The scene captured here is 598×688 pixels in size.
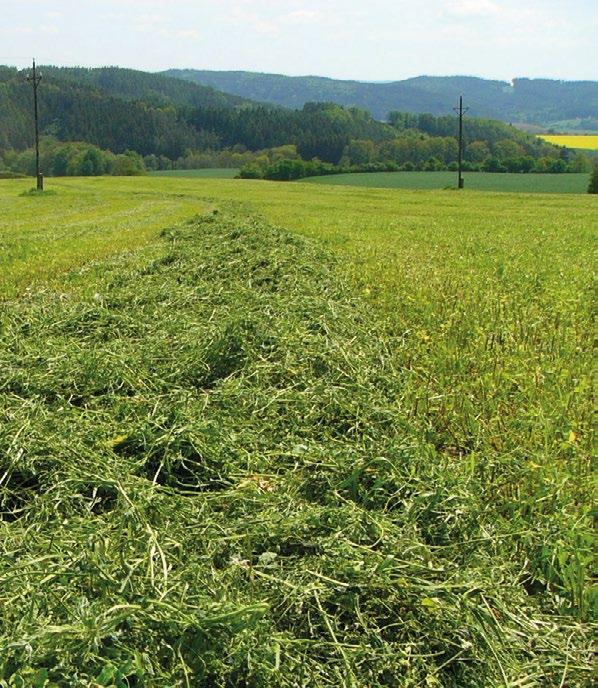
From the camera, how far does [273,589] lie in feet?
9.63

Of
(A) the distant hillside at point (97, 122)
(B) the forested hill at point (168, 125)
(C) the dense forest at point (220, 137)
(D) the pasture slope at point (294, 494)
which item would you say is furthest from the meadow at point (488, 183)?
(A) the distant hillside at point (97, 122)

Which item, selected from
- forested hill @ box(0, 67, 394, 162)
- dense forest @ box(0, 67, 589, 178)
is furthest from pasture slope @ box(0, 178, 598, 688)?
forested hill @ box(0, 67, 394, 162)

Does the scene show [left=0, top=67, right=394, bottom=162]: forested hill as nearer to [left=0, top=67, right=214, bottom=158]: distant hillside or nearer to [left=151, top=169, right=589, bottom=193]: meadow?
[left=0, top=67, right=214, bottom=158]: distant hillside

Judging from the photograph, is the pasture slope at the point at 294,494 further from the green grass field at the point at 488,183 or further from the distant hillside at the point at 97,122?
the distant hillside at the point at 97,122

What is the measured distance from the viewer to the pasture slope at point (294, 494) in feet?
8.59

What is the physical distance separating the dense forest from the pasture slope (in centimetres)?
9660

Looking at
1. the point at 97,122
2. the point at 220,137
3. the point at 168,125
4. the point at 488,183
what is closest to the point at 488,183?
the point at 488,183

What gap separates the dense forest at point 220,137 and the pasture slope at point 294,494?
317 feet

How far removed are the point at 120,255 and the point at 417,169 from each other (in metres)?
93.6

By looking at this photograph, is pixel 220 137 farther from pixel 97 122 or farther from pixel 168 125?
pixel 97 122

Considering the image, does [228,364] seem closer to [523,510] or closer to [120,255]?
[523,510]

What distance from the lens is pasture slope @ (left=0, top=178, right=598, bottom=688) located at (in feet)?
8.59

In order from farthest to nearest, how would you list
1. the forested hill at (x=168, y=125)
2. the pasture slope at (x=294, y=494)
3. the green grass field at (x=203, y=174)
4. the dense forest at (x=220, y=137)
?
the forested hill at (x=168, y=125) → the dense forest at (x=220, y=137) → the green grass field at (x=203, y=174) → the pasture slope at (x=294, y=494)

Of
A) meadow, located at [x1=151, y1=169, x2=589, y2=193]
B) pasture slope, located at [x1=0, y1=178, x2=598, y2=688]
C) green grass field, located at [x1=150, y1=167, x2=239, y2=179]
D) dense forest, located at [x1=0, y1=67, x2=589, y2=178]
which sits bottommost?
pasture slope, located at [x1=0, y1=178, x2=598, y2=688]
